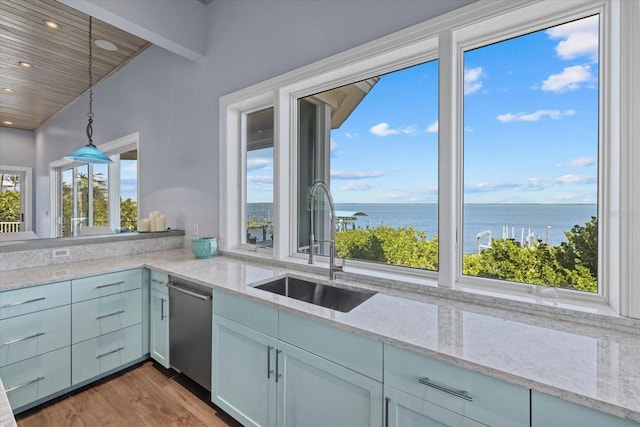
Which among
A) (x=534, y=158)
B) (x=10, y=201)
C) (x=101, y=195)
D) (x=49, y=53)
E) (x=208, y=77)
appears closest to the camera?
(x=534, y=158)

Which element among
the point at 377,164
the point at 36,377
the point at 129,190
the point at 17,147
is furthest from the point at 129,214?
Result: the point at 17,147

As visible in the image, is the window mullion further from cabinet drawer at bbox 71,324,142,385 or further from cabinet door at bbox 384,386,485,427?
cabinet drawer at bbox 71,324,142,385

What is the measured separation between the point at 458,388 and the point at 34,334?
2279 millimetres

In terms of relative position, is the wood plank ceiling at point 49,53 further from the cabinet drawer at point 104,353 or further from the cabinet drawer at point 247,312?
the cabinet drawer at point 247,312

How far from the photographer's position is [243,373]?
1647 mm

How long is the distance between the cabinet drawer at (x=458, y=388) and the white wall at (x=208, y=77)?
1.61 m

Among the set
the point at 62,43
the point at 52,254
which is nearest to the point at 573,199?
the point at 52,254

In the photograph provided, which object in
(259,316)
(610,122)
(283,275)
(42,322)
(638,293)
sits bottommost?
(42,322)

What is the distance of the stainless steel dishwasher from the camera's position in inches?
73.7

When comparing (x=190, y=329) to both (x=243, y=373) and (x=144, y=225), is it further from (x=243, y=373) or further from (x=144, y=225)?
(x=144, y=225)

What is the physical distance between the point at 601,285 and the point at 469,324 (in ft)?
1.97

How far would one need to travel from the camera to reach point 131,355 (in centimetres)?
224

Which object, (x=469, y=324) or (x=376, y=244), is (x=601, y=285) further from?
(x=376, y=244)

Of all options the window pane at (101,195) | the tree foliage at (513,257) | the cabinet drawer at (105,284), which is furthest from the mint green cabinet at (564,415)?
the window pane at (101,195)
